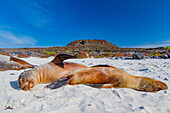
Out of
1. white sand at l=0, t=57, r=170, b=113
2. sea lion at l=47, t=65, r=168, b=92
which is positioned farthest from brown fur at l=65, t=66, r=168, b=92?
white sand at l=0, t=57, r=170, b=113

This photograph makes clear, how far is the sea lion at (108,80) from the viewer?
96.9 inches

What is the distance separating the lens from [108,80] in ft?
8.71

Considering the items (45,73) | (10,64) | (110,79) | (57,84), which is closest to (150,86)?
(110,79)

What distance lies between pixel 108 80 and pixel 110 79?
59mm

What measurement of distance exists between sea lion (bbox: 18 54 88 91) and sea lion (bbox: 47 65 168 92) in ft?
1.42

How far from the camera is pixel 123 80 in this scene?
2.60 m

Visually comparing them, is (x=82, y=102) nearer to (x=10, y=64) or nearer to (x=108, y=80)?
(x=108, y=80)

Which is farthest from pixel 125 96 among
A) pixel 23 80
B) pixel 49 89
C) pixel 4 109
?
pixel 23 80

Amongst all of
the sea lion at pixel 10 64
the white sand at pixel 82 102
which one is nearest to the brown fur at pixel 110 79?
the white sand at pixel 82 102

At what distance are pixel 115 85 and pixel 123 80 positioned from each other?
26 cm

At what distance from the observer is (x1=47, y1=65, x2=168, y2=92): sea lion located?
8.07 feet

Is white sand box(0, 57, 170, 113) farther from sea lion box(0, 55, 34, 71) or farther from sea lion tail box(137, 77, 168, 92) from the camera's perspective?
sea lion box(0, 55, 34, 71)

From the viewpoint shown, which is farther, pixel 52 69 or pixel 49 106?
pixel 52 69

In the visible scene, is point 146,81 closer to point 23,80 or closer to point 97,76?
point 97,76
